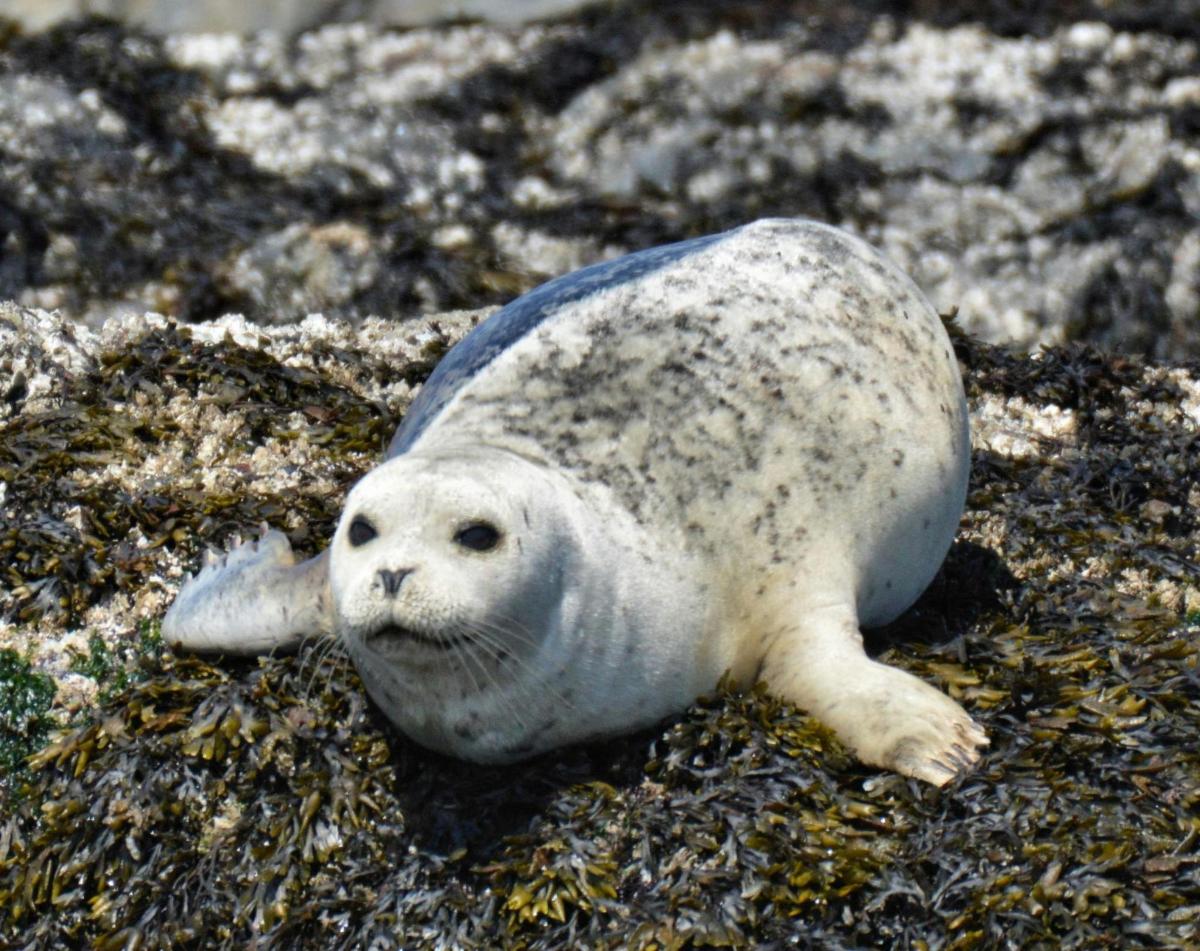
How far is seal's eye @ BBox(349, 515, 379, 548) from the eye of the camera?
145 inches

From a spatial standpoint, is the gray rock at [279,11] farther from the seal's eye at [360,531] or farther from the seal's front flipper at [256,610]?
the seal's eye at [360,531]

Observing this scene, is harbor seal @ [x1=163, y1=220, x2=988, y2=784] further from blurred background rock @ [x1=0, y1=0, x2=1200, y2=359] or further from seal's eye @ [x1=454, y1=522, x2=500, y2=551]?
blurred background rock @ [x1=0, y1=0, x2=1200, y2=359]

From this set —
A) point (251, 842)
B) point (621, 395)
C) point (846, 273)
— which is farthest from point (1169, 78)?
point (251, 842)

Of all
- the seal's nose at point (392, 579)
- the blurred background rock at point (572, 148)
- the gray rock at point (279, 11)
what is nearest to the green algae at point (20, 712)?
the seal's nose at point (392, 579)

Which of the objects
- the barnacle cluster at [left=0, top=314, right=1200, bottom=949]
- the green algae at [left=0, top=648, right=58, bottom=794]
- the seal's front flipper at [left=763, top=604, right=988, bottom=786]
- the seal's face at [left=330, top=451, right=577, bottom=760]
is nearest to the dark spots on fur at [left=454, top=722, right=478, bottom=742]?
Result: the seal's face at [left=330, top=451, right=577, bottom=760]

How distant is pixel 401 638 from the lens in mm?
3545

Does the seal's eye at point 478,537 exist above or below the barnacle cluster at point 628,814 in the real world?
above

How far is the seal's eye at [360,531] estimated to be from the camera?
3684 millimetres

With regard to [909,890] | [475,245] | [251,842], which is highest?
[909,890]

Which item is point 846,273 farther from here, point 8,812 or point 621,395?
point 8,812

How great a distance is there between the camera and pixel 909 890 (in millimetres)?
3555

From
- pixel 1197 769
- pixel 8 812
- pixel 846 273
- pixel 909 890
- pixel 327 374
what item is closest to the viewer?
pixel 909 890

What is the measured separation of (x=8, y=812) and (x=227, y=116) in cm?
441

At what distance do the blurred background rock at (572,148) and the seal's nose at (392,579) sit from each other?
400cm
